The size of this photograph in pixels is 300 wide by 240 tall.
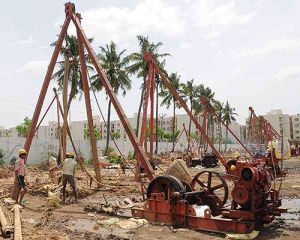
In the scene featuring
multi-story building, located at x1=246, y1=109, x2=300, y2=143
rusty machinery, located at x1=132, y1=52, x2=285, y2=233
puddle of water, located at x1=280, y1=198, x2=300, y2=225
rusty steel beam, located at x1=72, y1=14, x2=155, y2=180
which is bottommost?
puddle of water, located at x1=280, y1=198, x2=300, y2=225

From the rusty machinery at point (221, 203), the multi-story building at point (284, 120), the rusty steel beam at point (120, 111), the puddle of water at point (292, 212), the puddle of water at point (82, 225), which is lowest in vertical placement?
the puddle of water at point (292, 212)

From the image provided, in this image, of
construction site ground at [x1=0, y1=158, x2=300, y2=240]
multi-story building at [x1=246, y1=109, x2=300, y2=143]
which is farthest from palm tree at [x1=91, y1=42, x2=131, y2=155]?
multi-story building at [x1=246, y1=109, x2=300, y2=143]

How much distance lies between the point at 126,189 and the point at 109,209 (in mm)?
5455

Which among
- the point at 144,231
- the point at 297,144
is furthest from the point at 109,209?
the point at 297,144

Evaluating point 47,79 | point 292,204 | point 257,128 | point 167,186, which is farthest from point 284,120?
point 167,186

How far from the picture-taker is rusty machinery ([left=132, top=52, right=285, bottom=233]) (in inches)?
325

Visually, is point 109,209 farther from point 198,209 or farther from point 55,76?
point 55,76

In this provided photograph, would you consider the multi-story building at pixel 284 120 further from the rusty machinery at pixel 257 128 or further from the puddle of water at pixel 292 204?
the puddle of water at pixel 292 204

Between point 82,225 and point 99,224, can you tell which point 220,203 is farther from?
point 82,225

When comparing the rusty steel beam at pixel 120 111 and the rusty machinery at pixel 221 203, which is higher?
the rusty steel beam at pixel 120 111

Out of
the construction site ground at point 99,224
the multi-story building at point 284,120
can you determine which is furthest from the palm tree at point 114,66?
the multi-story building at point 284,120

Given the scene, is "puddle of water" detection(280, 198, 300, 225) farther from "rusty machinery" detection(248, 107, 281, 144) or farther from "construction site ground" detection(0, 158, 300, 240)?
"rusty machinery" detection(248, 107, 281, 144)

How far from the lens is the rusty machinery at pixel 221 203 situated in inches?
325

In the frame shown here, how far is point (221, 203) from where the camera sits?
31.7 feet
